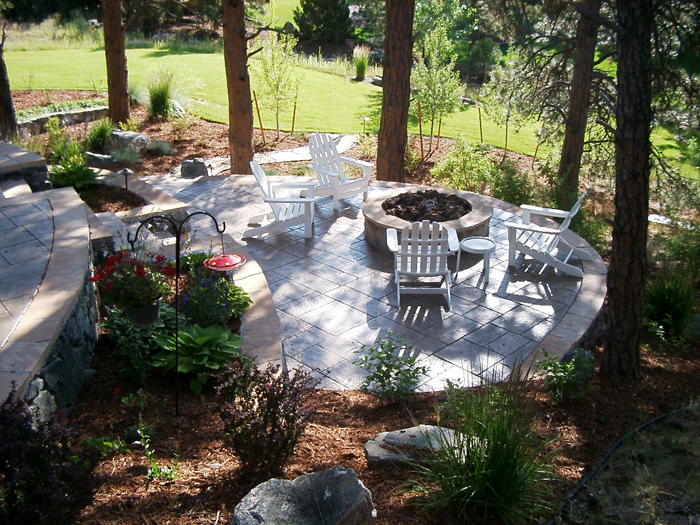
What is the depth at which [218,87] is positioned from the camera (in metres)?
17.7

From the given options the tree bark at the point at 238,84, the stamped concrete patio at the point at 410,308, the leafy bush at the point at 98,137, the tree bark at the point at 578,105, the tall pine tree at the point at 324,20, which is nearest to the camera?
the stamped concrete patio at the point at 410,308

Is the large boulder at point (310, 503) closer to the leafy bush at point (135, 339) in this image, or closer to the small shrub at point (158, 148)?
the leafy bush at point (135, 339)

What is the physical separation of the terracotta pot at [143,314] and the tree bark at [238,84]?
6.78 metres

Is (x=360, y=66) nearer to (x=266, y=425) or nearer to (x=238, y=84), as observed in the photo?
(x=238, y=84)

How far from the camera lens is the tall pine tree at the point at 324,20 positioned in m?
28.2

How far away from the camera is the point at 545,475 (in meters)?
2.96

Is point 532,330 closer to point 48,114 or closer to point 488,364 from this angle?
point 488,364

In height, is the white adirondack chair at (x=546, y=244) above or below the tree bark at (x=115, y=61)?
below

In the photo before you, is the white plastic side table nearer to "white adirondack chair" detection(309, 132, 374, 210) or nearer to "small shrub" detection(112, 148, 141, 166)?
"white adirondack chair" detection(309, 132, 374, 210)

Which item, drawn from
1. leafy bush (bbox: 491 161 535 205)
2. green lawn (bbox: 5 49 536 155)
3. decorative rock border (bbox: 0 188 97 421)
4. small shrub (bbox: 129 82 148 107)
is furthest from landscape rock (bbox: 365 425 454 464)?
small shrub (bbox: 129 82 148 107)

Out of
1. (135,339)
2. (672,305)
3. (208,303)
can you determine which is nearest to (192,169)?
(208,303)

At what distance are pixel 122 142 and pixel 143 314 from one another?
8.03 m

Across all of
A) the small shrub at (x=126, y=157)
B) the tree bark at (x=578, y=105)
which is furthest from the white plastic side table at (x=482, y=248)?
the small shrub at (x=126, y=157)

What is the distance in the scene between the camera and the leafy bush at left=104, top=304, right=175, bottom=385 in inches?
145
